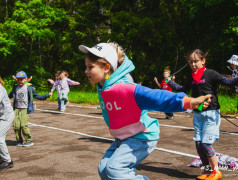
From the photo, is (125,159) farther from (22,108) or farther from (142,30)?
(142,30)

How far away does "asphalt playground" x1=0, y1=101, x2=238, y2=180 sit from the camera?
17.7 feet

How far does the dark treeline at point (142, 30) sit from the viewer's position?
1009 inches

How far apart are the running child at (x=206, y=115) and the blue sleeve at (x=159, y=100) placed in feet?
6.87

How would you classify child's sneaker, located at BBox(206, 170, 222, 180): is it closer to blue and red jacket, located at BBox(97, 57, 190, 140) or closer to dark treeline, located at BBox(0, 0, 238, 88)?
blue and red jacket, located at BBox(97, 57, 190, 140)

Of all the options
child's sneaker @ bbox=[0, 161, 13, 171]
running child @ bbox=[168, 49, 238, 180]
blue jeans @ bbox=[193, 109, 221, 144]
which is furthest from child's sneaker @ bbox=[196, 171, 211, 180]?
child's sneaker @ bbox=[0, 161, 13, 171]

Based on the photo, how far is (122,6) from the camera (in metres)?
32.8

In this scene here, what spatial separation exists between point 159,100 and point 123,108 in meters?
0.42

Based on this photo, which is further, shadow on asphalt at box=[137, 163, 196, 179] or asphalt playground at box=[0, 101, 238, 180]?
asphalt playground at box=[0, 101, 238, 180]

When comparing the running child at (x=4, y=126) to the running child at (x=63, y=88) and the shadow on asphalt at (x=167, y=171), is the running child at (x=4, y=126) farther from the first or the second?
the running child at (x=63, y=88)

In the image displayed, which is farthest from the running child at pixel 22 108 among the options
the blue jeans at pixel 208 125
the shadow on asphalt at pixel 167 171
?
the blue jeans at pixel 208 125

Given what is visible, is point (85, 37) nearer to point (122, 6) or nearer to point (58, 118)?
point (122, 6)

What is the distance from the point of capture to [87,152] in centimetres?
694

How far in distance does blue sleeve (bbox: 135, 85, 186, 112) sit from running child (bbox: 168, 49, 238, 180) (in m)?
2.09

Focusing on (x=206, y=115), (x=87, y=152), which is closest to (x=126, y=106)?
(x=206, y=115)
